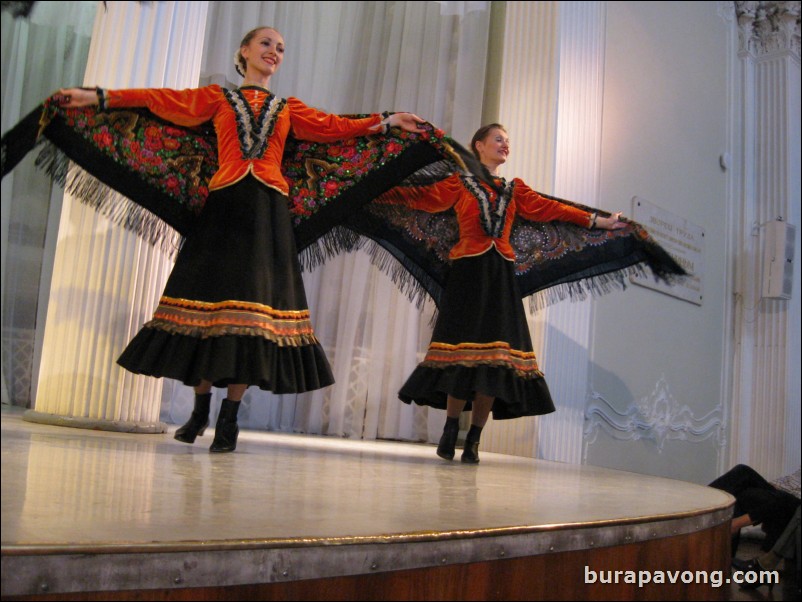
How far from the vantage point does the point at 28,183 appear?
9.18ft

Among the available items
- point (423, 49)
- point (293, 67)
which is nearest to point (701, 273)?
point (423, 49)

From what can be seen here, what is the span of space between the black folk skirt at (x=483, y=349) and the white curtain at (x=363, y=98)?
1.41 metres

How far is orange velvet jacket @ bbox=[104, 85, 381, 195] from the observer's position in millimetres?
2742

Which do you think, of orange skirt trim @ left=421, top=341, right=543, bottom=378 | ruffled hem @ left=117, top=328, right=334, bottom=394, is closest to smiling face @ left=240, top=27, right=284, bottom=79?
ruffled hem @ left=117, top=328, right=334, bottom=394

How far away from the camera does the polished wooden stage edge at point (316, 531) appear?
3.68 ft

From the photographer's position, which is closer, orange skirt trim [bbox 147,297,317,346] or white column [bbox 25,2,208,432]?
orange skirt trim [bbox 147,297,317,346]

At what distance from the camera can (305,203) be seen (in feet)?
10.1

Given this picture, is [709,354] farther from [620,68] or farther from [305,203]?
[305,203]

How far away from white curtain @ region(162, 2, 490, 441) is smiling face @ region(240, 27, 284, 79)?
5.13ft

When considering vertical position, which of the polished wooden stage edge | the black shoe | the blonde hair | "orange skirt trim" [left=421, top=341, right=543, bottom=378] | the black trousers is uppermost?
the blonde hair

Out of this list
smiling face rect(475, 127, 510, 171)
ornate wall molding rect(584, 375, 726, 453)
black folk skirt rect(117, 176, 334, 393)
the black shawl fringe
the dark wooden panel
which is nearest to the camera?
the dark wooden panel

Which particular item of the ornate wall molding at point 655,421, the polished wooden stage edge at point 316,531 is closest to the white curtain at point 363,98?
the ornate wall molding at point 655,421

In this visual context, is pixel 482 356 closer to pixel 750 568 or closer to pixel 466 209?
pixel 466 209

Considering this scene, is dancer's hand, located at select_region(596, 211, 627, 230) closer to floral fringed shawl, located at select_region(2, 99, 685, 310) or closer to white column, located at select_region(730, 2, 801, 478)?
floral fringed shawl, located at select_region(2, 99, 685, 310)
